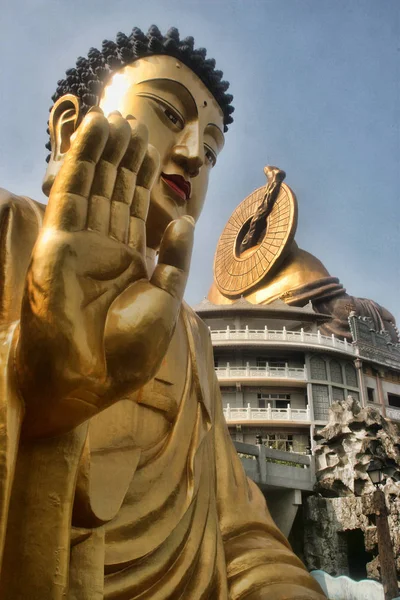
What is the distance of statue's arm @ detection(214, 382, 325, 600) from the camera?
165 cm

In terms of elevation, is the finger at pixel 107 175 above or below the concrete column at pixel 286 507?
below

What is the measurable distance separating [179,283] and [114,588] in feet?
2.56

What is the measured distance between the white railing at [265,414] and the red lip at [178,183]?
12310 millimetres

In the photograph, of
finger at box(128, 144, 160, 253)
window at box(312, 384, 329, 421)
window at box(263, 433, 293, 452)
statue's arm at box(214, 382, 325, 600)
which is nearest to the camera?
finger at box(128, 144, 160, 253)

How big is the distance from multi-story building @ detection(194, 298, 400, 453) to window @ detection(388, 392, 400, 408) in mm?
32

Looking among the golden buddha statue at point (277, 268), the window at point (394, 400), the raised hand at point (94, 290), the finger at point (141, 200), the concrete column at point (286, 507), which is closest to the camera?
the raised hand at point (94, 290)

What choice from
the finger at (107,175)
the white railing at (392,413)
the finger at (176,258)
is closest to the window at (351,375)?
the white railing at (392,413)

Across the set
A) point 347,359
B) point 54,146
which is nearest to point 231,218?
point 347,359

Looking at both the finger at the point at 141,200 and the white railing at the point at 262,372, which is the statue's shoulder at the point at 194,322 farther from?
the white railing at the point at 262,372

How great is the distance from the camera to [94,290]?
1.03 meters

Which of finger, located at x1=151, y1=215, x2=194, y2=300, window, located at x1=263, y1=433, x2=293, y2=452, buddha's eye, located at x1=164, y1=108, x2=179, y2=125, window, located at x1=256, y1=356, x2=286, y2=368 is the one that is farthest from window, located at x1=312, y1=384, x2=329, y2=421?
finger, located at x1=151, y1=215, x2=194, y2=300

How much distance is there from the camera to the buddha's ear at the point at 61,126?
180 centimetres

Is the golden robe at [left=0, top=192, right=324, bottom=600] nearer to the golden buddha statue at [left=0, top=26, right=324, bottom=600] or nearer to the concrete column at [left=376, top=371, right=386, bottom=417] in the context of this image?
the golden buddha statue at [left=0, top=26, right=324, bottom=600]

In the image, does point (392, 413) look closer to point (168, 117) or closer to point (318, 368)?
point (318, 368)
